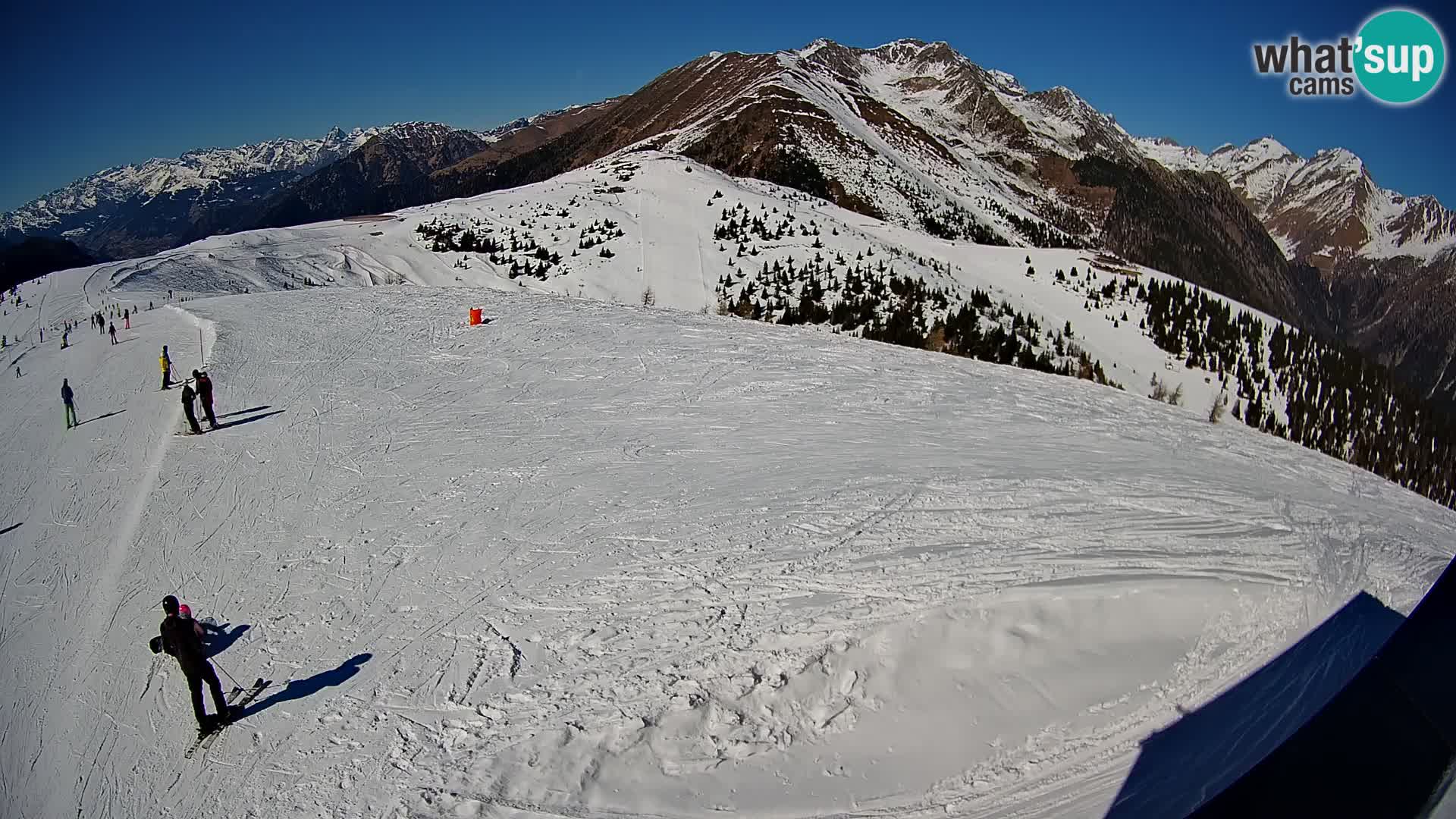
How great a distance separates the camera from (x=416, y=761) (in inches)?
219

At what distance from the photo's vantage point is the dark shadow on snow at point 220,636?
7.09 metres

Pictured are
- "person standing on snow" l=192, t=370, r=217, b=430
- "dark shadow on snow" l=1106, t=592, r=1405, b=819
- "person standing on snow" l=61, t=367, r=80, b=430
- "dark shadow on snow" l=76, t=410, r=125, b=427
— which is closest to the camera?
"dark shadow on snow" l=1106, t=592, r=1405, b=819

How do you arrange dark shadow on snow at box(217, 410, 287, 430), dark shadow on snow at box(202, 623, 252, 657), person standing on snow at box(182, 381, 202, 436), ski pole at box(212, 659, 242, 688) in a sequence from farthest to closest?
dark shadow on snow at box(217, 410, 287, 430) < person standing on snow at box(182, 381, 202, 436) < dark shadow on snow at box(202, 623, 252, 657) < ski pole at box(212, 659, 242, 688)

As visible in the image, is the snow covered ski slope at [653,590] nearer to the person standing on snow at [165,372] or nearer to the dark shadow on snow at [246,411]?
the dark shadow on snow at [246,411]

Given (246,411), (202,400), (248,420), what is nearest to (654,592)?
(248,420)

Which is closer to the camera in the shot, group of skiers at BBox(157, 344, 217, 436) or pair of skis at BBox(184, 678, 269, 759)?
pair of skis at BBox(184, 678, 269, 759)

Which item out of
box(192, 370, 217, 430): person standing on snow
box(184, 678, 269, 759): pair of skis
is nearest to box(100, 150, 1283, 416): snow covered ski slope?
box(192, 370, 217, 430): person standing on snow

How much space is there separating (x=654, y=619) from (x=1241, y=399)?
25.9m

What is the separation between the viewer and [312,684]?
21.4 ft

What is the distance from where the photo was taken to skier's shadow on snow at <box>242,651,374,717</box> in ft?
20.7

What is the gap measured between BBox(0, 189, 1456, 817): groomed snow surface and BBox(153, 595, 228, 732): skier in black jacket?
347mm

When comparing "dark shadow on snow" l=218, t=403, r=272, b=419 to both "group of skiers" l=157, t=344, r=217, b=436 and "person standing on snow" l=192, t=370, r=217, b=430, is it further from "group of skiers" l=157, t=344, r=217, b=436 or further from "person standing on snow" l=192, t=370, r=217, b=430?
"person standing on snow" l=192, t=370, r=217, b=430

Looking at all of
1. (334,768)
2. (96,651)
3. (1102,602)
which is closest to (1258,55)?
(1102,602)

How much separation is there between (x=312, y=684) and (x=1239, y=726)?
26.5 feet
